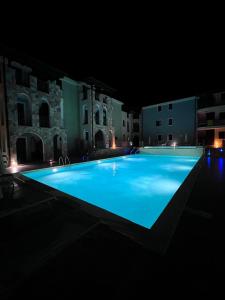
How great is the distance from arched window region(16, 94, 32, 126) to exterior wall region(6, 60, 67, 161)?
0.42 metres

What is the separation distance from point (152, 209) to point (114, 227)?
108 inches

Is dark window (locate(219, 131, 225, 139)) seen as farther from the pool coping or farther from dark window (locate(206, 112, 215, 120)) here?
the pool coping

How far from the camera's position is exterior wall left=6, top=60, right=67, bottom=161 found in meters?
10.1

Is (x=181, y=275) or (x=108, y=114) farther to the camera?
(x=108, y=114)

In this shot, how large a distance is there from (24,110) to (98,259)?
1379 cm

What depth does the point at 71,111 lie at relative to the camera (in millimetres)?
16906

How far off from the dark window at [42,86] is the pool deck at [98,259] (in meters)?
12.5

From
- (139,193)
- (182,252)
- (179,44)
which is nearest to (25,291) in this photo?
(182,252)

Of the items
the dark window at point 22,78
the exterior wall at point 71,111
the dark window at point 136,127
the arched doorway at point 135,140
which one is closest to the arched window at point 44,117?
the exterior wall at point 71,111

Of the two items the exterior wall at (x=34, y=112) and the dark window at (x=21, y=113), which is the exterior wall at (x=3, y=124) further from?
the dark window at (x=21, y=113)

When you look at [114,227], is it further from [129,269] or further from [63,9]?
[63,9]

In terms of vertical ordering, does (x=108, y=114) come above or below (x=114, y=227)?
above

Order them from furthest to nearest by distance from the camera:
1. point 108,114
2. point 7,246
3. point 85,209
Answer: point 108,114
point 85,209
point 7,246

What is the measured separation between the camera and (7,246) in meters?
2.19
